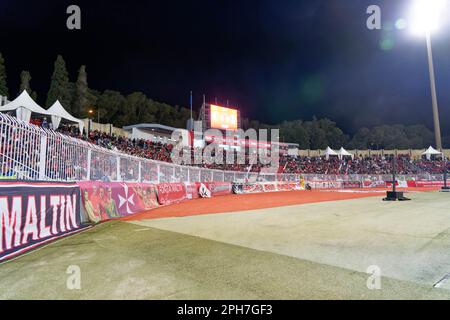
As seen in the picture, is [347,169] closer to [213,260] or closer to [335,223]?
[335,223]

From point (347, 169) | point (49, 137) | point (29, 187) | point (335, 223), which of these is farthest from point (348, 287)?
point (347, 169)

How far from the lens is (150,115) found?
203ft

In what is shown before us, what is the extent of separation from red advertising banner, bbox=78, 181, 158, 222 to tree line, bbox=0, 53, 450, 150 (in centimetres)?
4408

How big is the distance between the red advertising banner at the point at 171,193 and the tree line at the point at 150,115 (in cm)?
4160

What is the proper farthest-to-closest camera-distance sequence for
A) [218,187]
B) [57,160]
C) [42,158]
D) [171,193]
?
1. [218,187]
2. [171,193]
3. [57,160]
4. [42,158]

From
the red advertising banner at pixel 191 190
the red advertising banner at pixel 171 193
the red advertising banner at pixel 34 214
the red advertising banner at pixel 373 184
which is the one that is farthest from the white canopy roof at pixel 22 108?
the red advertising banner at pixel 373 184

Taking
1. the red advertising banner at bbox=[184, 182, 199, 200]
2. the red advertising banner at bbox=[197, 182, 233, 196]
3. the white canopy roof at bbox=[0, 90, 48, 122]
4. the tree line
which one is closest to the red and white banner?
the red advertising banner at bbox=[197, 182, 233, 196]

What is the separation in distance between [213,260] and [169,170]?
1136 cm

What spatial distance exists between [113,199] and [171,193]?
223 inches

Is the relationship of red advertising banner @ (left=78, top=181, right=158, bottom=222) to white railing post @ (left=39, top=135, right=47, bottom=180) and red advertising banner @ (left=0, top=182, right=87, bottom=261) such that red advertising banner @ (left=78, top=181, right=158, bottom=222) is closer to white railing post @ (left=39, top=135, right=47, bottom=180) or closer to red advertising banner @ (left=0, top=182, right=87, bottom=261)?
red advertising banner @ (left=0, top=182, right=87, bottom=261)

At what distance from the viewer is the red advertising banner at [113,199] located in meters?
7.93

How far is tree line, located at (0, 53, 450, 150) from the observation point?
4744 centimetres

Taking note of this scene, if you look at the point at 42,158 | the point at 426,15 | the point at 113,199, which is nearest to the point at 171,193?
the point at 113,199

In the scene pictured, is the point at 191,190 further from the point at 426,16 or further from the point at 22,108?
the point at 426,16
